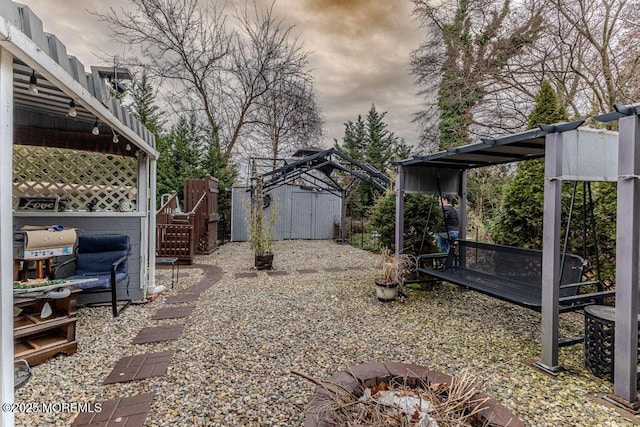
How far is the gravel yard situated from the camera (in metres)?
2.03

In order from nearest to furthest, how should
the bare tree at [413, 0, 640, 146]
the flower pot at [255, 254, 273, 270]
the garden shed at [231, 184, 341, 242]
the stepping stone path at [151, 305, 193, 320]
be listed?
the stepping stone path at [151, 305, 193, 320]
the bare tree at [413, 0, 640, 146]
the flower pot at [255, 254, 273, 270]
the garden shed at [231, 184, 341, 242]

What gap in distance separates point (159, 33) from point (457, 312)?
530 inches

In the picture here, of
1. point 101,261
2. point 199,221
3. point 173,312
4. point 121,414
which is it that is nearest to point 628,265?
point 121,414

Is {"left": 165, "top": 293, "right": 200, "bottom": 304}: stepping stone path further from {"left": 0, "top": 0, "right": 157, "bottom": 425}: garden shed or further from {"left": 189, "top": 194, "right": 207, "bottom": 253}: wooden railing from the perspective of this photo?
{"left": 189, "top": 194, "right": 207, "bottom": 253}: wooden railing

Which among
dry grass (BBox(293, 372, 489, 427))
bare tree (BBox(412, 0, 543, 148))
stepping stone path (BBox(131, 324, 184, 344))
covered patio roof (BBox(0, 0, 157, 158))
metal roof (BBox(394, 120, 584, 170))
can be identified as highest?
bare tree (BBox(412, 0, 543, 148))

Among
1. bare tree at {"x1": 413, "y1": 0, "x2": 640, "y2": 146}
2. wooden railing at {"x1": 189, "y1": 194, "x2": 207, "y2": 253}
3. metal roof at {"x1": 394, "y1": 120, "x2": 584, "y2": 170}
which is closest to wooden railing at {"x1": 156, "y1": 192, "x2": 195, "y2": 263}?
wooden railing at {"x1": 189, "y1": 194, "x2": 207, "y2": 253}

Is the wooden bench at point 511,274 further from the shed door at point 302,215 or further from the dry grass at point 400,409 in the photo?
the shed door at point 302,215

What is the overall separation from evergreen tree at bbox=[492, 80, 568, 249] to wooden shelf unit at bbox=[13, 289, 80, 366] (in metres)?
5.90

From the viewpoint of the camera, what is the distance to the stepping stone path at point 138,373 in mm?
1898

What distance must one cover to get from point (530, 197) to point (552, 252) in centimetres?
262

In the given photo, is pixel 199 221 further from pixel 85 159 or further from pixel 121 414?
pixel 121 414

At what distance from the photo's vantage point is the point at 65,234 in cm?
339

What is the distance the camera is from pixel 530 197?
474cm

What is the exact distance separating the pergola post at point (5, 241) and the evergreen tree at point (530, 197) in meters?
5.83
